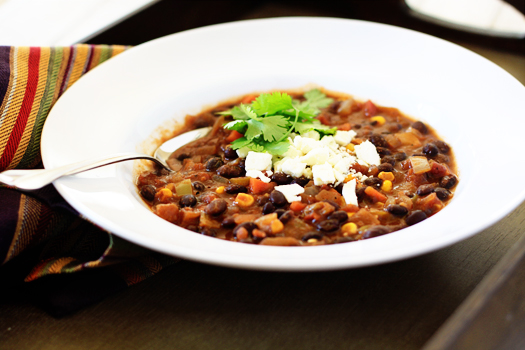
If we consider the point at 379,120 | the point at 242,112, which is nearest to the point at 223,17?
the point at 242,112

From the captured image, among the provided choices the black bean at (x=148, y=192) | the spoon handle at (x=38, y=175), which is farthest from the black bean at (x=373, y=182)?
the spoon handle at (x=38, y=175)

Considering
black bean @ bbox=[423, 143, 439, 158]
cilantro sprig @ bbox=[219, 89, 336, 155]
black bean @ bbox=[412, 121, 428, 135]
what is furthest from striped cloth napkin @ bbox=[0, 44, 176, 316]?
black bean @ bbox=[412, 121, 428, 135]

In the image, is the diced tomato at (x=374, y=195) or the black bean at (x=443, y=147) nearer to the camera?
the diced tomato at (x=374, y=195)

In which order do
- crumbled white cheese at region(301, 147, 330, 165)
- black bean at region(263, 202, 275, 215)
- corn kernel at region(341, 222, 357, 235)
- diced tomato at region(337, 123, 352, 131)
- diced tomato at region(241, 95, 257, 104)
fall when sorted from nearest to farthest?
corn kernel at region(341, 222, 357, 235), black bean at region(263, 202, 275, 215), crumbled white cheese at region(301, 147, 330, 165), diced tomato at region(337, 123, 352, 131), diced tomato at region(241, 95, 257, 104)

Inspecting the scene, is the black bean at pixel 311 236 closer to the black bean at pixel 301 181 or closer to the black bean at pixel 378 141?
the black bean at pixel 301 181

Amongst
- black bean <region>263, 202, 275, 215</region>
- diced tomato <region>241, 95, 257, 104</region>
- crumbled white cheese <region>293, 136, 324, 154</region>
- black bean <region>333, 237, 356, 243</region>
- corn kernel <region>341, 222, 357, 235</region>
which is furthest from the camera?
diced tomato <region>241, 95, 257, 104</region>

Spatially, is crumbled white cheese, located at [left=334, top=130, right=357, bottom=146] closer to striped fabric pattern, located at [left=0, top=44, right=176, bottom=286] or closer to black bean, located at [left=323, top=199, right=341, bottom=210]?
black bean, located at [left=323, top=199, right=341, bottom=210]

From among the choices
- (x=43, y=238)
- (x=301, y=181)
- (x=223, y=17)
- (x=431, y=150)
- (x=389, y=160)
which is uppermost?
(x=223, y=17)

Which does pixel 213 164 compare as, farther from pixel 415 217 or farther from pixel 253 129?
pixel 415 217
